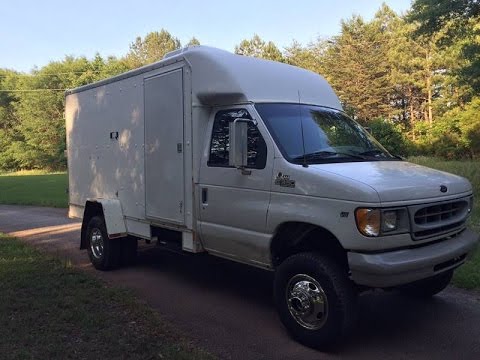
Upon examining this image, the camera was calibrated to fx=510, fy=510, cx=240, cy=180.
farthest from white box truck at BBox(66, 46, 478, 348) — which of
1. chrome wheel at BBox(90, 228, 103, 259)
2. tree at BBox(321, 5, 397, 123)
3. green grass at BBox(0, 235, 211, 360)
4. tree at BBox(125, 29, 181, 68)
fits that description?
tree at BBox(125, 29, 181, 68)

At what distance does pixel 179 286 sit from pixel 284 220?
251 centimetres

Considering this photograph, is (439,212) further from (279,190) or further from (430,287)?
(430,287)

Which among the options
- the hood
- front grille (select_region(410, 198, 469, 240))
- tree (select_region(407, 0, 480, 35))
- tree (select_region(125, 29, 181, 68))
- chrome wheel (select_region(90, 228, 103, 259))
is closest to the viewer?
the hood

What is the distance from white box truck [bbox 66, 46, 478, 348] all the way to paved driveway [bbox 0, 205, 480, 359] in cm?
30

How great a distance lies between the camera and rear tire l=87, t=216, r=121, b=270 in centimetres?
780

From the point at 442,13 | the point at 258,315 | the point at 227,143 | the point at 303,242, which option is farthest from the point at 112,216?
the point at 442,13

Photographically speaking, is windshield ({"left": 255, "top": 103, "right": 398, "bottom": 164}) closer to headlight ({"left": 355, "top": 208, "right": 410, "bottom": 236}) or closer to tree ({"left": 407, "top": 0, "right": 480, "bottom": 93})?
headlight ({"left": 355, "top": 208, "right": 410, "bottom": 236})

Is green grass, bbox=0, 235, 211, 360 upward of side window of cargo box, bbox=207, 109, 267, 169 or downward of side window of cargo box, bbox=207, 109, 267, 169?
downward

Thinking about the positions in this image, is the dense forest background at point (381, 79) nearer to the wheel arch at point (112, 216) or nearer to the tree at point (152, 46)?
the tree at point (152, 46)

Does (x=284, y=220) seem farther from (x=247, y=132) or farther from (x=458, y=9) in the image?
(x=458, y=9)

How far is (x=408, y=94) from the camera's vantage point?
51312mm

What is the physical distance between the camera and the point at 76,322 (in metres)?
5.30

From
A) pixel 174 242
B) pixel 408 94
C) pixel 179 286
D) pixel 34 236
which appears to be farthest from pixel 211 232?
pixel 408 94

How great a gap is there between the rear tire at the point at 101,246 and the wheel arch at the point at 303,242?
3.40 meters
